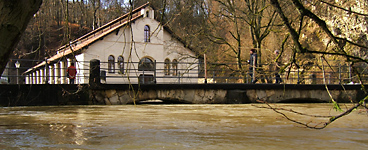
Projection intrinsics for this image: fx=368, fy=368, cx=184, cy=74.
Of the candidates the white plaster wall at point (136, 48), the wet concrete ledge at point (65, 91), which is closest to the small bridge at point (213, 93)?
the wet concrete ledge at point (65, 91)

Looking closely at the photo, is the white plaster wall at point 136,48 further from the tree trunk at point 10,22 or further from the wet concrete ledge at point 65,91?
the tree trunk at point 10,22

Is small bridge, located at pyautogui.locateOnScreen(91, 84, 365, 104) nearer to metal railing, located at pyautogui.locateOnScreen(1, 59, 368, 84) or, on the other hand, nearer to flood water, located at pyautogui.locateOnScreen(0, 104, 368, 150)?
metal railing, located at pyautogui.locateOnScreen(1, 59, 368, 84)

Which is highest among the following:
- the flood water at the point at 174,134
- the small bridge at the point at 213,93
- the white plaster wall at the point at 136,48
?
the white plaster wall at the point at 136,48

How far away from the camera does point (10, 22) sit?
12.9 feet

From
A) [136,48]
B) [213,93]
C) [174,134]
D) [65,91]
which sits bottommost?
[174,134]

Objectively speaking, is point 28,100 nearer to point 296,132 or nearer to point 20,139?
point 20,139

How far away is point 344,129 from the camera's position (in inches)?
295

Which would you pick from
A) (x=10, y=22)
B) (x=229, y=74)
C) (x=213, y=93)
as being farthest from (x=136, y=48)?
(x=10, y=22)

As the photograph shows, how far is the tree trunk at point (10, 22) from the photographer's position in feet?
12.8

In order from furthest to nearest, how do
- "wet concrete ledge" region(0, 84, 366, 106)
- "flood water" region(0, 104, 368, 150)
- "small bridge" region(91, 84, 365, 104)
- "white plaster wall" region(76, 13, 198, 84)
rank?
1. "white plaster wall" region(76, 13, 198, 84)
2. "small bridge" region(91, 84, 365, 104)
3. "wet concrete ledge" region(0, 84, 366, 106)
4. "flood water" region(0, 104, 368, 150)

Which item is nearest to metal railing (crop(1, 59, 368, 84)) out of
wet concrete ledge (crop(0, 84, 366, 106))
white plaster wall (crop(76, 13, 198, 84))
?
wet concrete ledge (crop(0, 84, 366, 106))

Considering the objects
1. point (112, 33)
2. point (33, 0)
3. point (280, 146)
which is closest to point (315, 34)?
point (112, 33)

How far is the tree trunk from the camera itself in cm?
391

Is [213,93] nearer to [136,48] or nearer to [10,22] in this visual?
[10,22]
